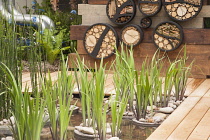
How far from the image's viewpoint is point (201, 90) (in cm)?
480

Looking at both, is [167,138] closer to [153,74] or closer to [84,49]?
[153,74]

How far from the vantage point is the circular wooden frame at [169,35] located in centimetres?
572

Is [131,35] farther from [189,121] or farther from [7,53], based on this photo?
[7,53]

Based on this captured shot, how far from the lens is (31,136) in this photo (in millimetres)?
2480

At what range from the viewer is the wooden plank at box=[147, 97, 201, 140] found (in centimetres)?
293

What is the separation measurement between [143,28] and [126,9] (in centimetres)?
34

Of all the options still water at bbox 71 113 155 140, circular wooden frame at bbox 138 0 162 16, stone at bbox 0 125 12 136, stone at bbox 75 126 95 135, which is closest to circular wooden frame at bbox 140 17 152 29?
circular wooden frame at bbox 138 0 162 16

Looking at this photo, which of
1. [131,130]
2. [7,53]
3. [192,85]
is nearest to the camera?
[7,53]

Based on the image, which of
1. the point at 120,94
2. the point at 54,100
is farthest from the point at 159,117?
the point at 54,100

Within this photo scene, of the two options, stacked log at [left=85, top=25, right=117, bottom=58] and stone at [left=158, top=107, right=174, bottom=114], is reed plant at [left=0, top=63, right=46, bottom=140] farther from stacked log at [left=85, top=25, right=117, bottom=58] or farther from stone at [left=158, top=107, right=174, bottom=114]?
stacked log at [left=85, top=25, right=117, bottom=58]

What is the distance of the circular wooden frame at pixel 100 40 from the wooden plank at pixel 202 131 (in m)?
2.80

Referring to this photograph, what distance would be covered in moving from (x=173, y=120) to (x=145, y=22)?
276 cm

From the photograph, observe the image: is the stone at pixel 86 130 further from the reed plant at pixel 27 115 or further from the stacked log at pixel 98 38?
the stacked log at pixel 98 38

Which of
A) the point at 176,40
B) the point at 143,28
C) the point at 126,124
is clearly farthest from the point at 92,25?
the point at 126,124
